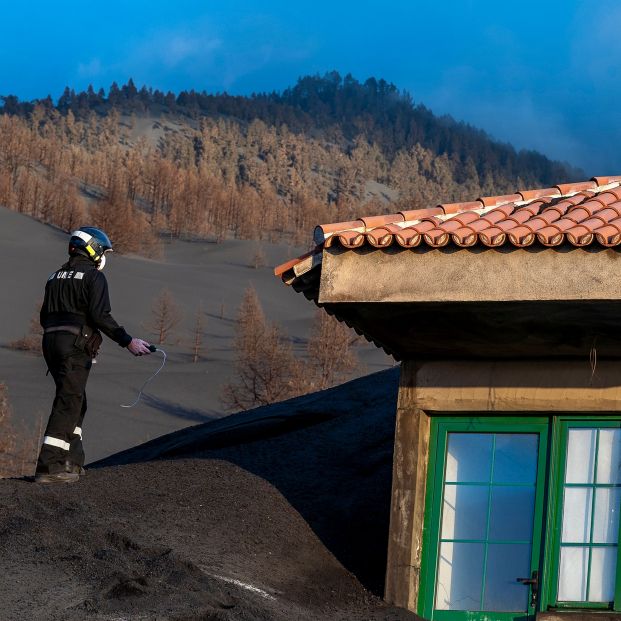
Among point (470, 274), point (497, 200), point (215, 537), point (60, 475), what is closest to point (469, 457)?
point (470, 274)

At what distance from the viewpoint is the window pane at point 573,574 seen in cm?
1052

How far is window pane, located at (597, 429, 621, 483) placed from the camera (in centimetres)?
1059

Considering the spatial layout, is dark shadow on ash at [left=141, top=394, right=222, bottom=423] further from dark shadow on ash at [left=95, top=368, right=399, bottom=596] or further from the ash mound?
the ash mound

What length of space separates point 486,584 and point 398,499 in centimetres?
101

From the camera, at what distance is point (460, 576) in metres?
10.8

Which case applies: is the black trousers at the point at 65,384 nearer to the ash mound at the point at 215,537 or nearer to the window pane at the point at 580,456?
the ash mound at the point at 215,537

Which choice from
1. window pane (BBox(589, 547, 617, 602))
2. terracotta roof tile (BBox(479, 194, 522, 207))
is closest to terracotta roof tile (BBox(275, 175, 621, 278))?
terracotta roof tile (BBox(479, 194, 522, 207))

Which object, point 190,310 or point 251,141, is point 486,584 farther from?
point 251,141

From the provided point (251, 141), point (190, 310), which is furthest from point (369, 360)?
point (251, 141)

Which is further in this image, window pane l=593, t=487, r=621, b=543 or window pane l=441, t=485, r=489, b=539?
window pane l=441, t=485, r=489, b=539

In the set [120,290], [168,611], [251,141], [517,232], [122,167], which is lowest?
[168,611]

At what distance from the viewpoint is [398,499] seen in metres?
11.1

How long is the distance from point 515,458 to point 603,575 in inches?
45.7

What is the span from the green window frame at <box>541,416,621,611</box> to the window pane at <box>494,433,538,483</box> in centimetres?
18
